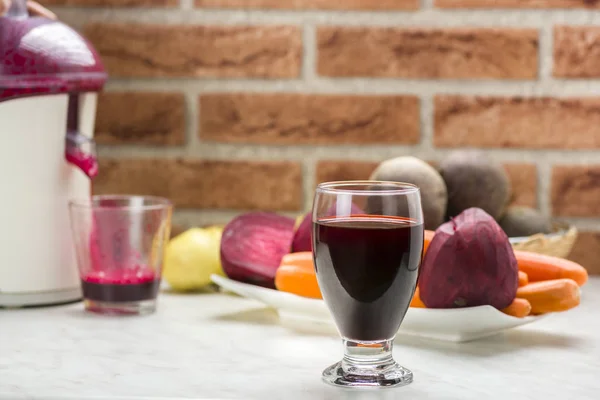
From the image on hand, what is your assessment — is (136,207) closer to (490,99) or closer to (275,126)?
(275,126)

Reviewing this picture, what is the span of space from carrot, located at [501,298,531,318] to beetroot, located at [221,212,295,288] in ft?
1.00

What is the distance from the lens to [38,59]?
1037mm

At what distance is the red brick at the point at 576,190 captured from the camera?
1.33 m

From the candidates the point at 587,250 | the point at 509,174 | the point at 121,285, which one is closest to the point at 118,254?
the point at 121,285

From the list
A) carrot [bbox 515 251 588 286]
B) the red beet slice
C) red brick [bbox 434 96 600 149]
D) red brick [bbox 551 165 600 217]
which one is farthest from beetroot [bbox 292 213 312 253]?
red brick [bbox 551 165 600 217]

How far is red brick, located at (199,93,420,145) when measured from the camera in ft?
4.40

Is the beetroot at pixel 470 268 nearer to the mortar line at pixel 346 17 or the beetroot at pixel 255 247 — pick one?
the beetroot at pixel 255 247

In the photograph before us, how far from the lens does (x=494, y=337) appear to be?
934 mm

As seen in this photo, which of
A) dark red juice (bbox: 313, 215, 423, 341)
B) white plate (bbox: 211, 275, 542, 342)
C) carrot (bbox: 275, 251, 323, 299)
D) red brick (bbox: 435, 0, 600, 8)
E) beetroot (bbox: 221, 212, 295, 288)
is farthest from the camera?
red brick (bbox: 435, 0, 600, 8)

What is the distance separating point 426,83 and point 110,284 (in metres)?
0.58

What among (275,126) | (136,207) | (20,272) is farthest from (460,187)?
(20,272)

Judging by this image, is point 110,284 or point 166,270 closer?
point 110,284

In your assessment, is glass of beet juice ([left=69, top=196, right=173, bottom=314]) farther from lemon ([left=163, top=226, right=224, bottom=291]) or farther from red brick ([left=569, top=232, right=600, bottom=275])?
red brick ([left=569, top=232, right=600, bottom=275])

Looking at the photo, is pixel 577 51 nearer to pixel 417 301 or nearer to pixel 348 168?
pixel 348 168
